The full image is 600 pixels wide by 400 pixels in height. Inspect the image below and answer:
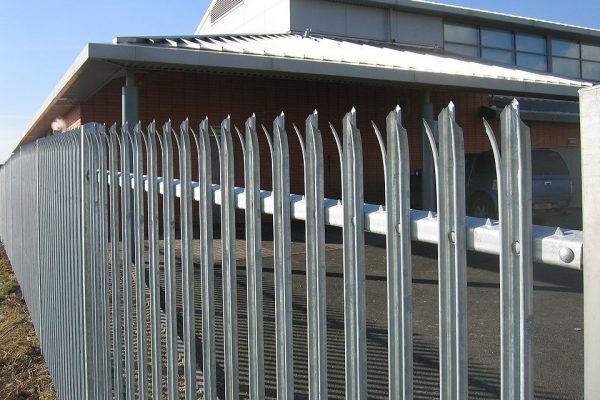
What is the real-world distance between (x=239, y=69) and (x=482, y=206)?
19.0 feet

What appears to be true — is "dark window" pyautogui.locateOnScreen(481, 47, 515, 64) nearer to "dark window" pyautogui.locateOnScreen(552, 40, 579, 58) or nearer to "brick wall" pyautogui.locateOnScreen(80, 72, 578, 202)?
"dark window" pyautogui.locateOnScreen(552, 40, 579, 58)

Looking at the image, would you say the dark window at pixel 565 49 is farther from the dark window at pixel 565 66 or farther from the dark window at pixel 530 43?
the dark window at pixel 530 43

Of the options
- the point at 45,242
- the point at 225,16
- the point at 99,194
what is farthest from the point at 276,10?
the point at 99,194

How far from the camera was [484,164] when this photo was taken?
12930 millimetres

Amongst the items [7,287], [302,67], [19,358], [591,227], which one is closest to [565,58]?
[302,67]

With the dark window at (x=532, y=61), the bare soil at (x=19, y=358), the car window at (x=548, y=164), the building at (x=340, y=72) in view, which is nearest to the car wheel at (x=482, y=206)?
the building at (x=340, y=72)

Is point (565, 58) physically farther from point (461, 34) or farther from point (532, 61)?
point (461, 34)

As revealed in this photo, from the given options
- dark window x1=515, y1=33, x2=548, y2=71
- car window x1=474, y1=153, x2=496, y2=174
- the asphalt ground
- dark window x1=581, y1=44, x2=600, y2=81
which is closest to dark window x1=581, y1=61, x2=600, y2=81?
dark window x1=581, y1=44, x2=600, y2=81

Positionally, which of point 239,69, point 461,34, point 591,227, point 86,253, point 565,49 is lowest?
point 86,253

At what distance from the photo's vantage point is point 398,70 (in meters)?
11.8

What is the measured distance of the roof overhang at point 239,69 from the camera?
32.5 feet

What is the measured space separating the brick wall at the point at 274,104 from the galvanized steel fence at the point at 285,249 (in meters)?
8.94

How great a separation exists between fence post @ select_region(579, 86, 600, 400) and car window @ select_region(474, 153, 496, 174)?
476 inches

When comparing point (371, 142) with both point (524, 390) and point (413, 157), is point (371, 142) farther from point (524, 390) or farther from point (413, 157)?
point (524, 390)
